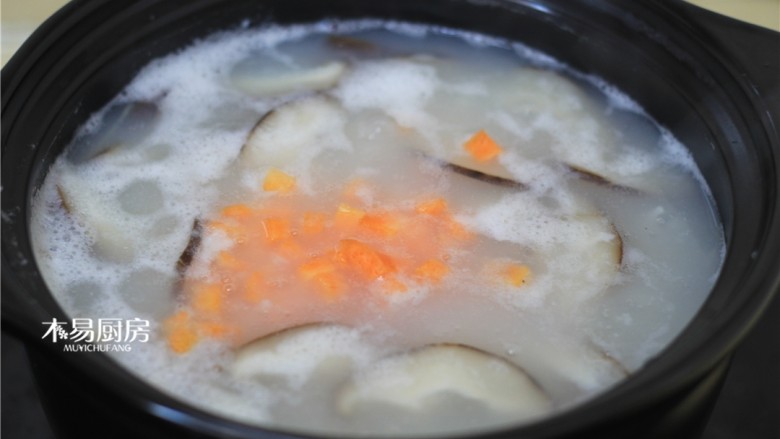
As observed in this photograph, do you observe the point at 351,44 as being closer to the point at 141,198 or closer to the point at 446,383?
the point at 141,198

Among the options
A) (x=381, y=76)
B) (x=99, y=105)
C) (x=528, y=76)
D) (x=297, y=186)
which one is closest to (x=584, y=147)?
(x=528, y=76)

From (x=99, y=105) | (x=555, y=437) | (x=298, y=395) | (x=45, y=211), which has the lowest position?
(x=555, y=437)

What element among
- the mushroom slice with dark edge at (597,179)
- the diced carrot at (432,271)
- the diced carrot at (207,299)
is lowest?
the diced carrot at (207,299)

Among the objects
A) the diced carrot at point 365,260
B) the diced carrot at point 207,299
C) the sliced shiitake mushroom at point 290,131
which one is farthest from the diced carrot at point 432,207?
the diced carrot at point 207,299

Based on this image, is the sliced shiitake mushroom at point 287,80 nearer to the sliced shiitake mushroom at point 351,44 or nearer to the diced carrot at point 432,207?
the sliced shiitake mushroom at point 351,44

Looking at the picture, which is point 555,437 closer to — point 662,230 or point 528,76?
point 662,230

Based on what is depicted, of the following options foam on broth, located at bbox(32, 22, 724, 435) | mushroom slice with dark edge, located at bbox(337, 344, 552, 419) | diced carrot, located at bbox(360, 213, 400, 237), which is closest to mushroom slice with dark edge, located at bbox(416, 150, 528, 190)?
foam on broth, located at bbox(32, 22, 724, 435)
